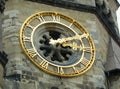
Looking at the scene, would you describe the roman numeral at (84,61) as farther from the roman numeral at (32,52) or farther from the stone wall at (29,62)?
the roman numeral at (32,52)

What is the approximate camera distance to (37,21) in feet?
81.3

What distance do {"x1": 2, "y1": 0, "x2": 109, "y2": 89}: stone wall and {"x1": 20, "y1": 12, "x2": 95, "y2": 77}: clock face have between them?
22 centimetres

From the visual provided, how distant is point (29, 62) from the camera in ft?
76.7

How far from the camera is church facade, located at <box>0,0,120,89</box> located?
910 inches

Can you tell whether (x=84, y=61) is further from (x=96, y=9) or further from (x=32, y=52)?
(x=96, y=9)

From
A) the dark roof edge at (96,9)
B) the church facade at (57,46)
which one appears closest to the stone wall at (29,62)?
the church facade at (57,46)

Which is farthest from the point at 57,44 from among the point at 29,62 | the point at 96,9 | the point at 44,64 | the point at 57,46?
the point at 96,9

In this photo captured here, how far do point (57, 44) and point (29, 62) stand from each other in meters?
1.59

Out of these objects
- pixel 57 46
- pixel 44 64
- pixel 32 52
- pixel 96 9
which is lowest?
pixel 44 64

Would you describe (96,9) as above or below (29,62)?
above

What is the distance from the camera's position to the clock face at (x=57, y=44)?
23641 mm

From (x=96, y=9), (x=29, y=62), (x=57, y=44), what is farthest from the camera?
(x=96, y=9)

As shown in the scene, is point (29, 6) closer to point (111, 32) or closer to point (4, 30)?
point (4, 30)

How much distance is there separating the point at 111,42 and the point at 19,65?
4.43m
